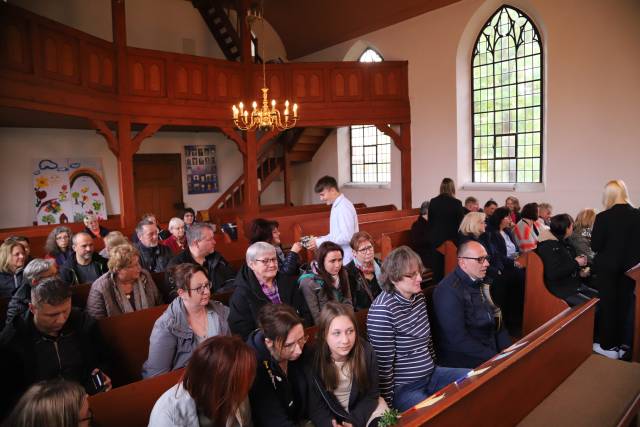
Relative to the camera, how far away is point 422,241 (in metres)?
6.73

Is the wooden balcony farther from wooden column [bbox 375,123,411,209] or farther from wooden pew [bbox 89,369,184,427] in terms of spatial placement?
wooden pew [bbox 89,369,184,427]

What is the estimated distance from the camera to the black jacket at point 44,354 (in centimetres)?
242

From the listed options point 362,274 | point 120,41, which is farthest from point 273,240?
point 120,41

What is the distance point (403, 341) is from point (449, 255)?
341cm

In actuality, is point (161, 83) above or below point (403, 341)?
above

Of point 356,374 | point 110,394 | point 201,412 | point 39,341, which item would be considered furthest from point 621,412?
point 39,341

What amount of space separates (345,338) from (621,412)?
1569 millimetres

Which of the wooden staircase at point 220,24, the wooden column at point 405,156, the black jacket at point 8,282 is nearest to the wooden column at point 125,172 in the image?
the black jacket at point 8,282

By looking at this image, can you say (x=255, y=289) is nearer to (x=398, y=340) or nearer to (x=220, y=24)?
(x=398, y=340)

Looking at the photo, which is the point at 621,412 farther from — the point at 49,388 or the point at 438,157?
the point at 438,157

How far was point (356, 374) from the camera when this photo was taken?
2432 millimetres

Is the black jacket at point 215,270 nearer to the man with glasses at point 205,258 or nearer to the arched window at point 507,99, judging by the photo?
the man with glasses at point 205,258

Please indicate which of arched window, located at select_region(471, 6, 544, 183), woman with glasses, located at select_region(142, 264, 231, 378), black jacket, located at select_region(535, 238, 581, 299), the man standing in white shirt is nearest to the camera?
woman with glasses, located at select_region(142, 264, 231, 378)

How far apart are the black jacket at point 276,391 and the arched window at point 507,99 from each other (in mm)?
8861
